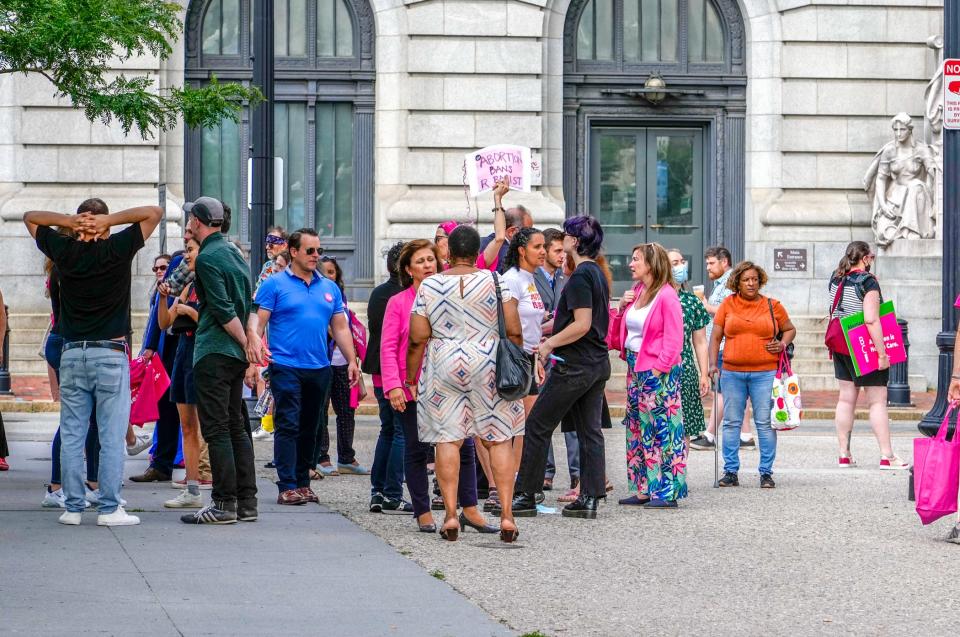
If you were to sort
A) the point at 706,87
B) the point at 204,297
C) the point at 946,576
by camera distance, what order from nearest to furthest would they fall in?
the point at 946,576 → the point at 204,297 → the point at 706,87

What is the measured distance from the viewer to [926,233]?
82.3 ft

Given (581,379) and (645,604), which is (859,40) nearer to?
(581,379)

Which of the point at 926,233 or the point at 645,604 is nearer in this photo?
the point at 645,604

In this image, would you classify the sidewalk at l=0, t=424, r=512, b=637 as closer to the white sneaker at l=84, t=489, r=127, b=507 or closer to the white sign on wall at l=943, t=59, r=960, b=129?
the white sneaker at l=84, t=489, r=127, b=507

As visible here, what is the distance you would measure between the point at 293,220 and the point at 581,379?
15851 mm

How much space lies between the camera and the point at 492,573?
8.73m

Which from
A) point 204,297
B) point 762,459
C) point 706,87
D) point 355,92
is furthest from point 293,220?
point 204,297

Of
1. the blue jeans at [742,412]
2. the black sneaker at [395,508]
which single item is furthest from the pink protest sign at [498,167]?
the black sneaker at [395,508]

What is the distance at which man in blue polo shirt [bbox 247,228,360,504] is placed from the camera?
1129 centimetres

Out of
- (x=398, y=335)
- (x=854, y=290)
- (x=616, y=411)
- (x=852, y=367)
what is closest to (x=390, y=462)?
(x=398, y=335)

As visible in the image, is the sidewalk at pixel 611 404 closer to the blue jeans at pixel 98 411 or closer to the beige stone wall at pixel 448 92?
the beige stone wall at pixel 448 92

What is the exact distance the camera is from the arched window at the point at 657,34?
26703mm

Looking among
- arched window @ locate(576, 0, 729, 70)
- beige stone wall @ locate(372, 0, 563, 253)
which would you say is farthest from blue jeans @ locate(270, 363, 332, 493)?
arched window @ locate(576, 0, 729, 70)

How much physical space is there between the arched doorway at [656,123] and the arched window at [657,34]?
16 mm
